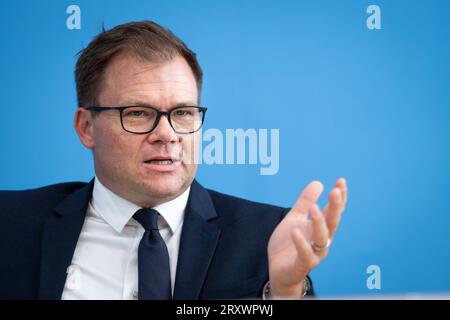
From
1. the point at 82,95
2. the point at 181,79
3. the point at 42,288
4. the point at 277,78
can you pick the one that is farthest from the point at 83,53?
the point at 277,78

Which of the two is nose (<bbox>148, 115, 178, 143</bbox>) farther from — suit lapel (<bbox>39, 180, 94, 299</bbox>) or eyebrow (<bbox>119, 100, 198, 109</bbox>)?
suit lapel (<bbox>39, 180, 94, 299</bbox>)

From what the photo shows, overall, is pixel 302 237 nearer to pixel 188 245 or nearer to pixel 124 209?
pixel 188 245

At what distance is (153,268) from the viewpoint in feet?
5.26

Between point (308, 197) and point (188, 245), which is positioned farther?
point (188, 245)

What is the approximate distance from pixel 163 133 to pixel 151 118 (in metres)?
0.07

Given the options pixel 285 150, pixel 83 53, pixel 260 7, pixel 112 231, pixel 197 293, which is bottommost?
pixel 197 293

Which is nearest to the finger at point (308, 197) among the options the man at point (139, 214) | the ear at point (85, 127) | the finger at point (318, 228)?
the finger at point (318, 228)

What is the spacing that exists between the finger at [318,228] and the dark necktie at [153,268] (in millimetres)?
513

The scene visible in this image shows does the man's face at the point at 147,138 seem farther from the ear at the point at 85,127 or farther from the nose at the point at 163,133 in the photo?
the ear at the point at 85,127

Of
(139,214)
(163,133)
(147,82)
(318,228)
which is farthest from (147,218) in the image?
(318,228)

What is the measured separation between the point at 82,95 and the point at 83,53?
0.44 feet

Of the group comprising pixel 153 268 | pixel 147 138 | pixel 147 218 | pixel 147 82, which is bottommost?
pixel 153 268

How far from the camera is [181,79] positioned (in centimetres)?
177

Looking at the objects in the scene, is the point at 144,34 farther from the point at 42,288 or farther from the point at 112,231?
the point at 42,288
